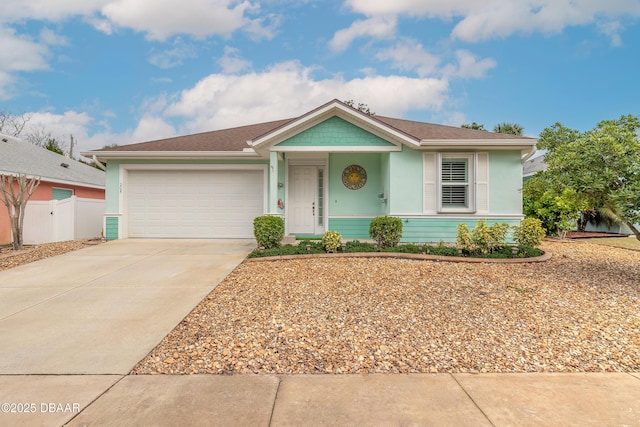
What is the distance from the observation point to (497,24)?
1174 cm

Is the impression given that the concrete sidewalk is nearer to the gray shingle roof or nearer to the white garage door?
the gray shingle roof

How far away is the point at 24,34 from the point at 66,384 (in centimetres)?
1927

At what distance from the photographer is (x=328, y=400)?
2443 millimetres

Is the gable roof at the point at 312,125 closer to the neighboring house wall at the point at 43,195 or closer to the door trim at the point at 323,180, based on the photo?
the door trim at the point at 323,180

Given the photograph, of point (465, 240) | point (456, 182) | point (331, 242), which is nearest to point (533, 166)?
point (456, 182)

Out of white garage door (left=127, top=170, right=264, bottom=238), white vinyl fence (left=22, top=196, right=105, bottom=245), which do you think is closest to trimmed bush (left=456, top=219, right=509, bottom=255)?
white garage door (left=127, top=170, right=264, bottom=238)

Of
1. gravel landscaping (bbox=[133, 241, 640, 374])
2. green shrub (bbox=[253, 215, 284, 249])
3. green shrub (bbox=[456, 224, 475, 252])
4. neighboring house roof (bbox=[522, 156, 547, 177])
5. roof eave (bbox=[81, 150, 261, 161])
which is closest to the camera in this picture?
gravel landscaping (bbox=[133, 241, 640, 374])

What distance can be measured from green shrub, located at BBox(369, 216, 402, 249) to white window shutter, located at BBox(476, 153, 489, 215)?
116 inches

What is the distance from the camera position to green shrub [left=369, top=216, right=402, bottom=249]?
8.02 m

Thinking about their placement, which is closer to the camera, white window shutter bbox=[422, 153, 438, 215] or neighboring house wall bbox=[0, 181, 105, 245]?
white window shutter bbox=[422, 153, 438, 215]

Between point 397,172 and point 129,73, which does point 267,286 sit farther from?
point 129,73

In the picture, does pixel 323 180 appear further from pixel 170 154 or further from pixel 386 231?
pixel 170 154

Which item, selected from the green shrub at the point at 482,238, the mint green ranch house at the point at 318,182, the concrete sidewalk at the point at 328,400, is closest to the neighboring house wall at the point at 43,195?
the mint green ranch house at the point at 318,182

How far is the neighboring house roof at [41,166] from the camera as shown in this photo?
1190 cm
